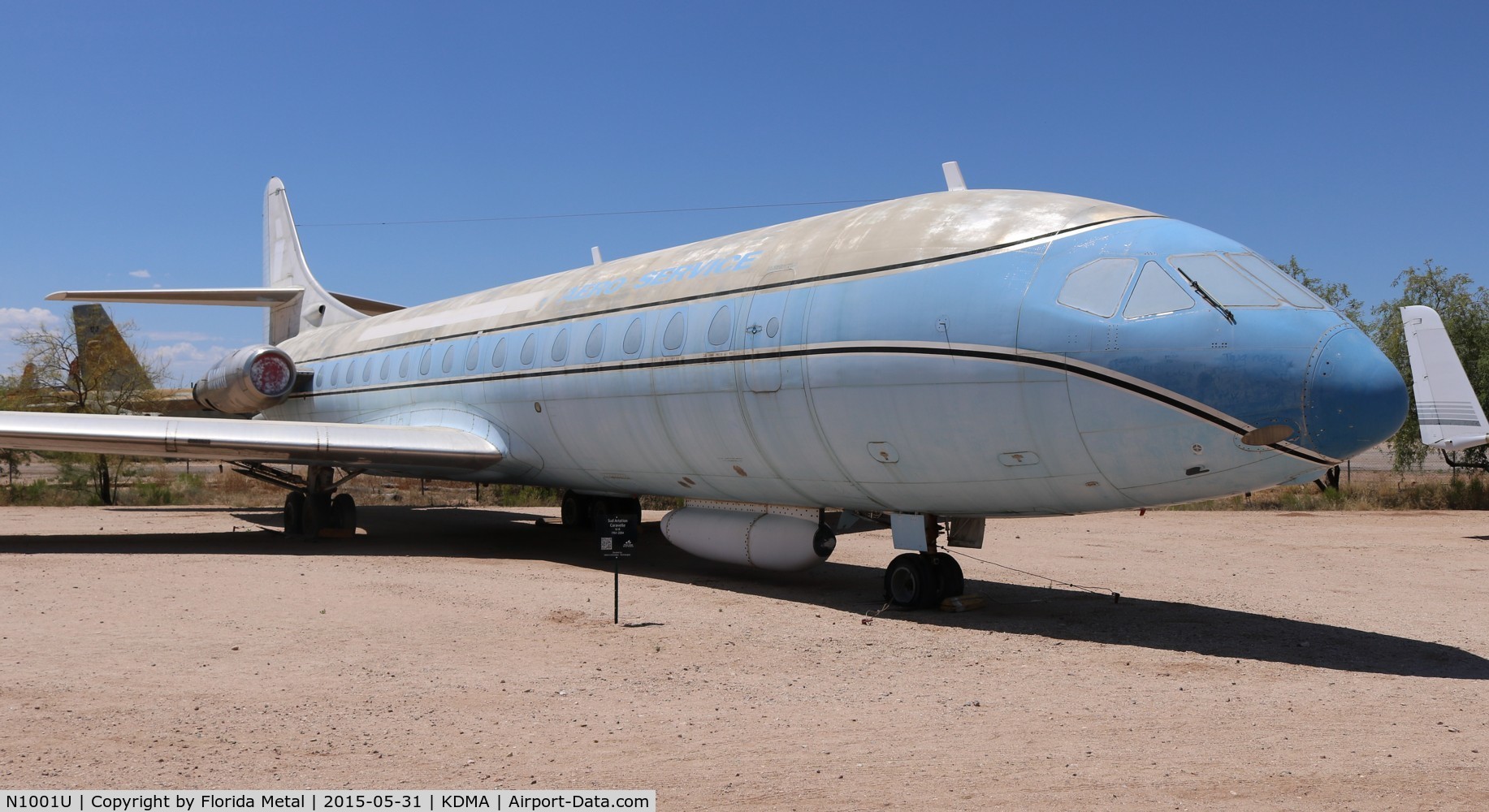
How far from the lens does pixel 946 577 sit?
11.0m

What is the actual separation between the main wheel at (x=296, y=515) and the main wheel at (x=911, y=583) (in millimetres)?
11144

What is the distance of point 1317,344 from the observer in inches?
324

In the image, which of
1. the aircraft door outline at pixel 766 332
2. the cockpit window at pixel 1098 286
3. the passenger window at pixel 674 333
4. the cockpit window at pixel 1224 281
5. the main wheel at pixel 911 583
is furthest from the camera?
the passenger window at pixel 674 333

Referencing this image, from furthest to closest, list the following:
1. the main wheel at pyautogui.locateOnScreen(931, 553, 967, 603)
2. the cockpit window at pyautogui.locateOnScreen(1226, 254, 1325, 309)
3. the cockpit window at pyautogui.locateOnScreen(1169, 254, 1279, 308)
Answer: the main wheel at pyautogui.locateOnScreen(931, 553, 967, 603)
the cockpit window at pyautogui.locateOnScreen(1226, 254, 1325, 309)
the cockpit window at pyautogui.locateOnScreen(1169, 254, 1279, 308)

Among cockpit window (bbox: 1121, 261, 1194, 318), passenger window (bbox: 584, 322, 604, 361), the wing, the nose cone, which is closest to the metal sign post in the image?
passenger window (bbox: 584, 322, 604, 361)

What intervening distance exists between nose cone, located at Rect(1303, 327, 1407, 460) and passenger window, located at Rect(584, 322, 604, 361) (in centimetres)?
817

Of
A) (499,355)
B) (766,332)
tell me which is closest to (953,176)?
(766,332)

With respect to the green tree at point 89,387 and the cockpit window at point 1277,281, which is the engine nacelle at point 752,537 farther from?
the green tree at point 89,387

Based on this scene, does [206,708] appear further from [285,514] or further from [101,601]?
[285,514]

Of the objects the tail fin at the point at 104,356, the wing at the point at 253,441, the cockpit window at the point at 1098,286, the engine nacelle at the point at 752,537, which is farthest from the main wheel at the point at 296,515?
the tail fin at the point at 104,356

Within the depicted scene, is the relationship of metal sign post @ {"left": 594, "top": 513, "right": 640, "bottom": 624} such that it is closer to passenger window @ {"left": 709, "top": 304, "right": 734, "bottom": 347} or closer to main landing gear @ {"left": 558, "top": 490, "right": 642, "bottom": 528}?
passenger window @ {"left": 709, "top": 304, "right": 734, "bottom": 347}

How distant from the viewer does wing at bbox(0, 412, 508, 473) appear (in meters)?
15.2

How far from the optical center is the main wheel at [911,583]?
10.8m

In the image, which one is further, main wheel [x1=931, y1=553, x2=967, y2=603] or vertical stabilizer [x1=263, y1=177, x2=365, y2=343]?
vertical stabilizer [x1=263, y1=177, x2=365, y2=343]
